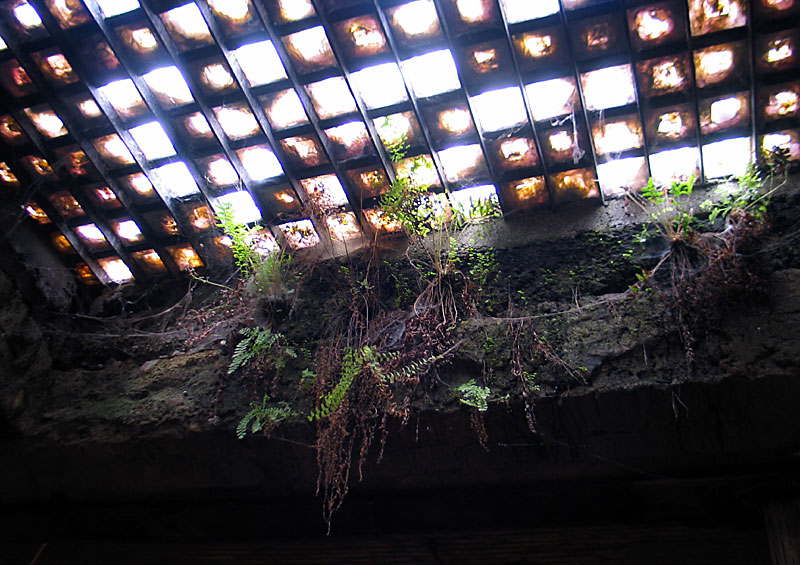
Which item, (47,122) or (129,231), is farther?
(129,231)

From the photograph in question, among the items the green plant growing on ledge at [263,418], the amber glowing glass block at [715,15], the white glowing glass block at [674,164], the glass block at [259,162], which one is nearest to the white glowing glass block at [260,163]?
the glass block at [259,162]

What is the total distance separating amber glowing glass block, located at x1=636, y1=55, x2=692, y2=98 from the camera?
2879mm

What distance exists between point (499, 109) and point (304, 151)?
3.89 feet

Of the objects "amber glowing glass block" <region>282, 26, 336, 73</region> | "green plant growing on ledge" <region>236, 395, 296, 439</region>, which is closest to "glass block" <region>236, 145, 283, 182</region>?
"amber glowing glass block" <region>282, 26, 336, 73</region>

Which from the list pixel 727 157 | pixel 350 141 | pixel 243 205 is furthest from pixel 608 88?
pixel 243 205

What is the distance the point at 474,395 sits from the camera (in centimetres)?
264

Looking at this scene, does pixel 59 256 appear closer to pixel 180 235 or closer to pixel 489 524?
pixel 180 235

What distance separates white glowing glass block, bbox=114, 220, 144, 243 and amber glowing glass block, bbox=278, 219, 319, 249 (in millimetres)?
1035

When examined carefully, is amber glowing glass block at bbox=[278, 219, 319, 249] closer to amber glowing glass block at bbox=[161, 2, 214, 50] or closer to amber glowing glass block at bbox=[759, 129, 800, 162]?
amber glowing glass block at bbox=[161, 2, 214, 50]

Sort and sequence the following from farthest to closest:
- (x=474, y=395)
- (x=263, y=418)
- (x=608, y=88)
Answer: (x=608, y=88)
(x=263, y=418)
(x=474, y=395)

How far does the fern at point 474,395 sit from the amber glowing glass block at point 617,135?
1.55 m

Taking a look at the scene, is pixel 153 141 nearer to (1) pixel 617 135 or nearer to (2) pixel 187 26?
(2) pixel 187 26

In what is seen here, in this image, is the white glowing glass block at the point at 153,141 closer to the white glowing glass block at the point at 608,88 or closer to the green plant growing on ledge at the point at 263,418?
the green plant growing on ledge at the point at 263,418

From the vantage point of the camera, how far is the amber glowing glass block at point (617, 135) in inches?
121
